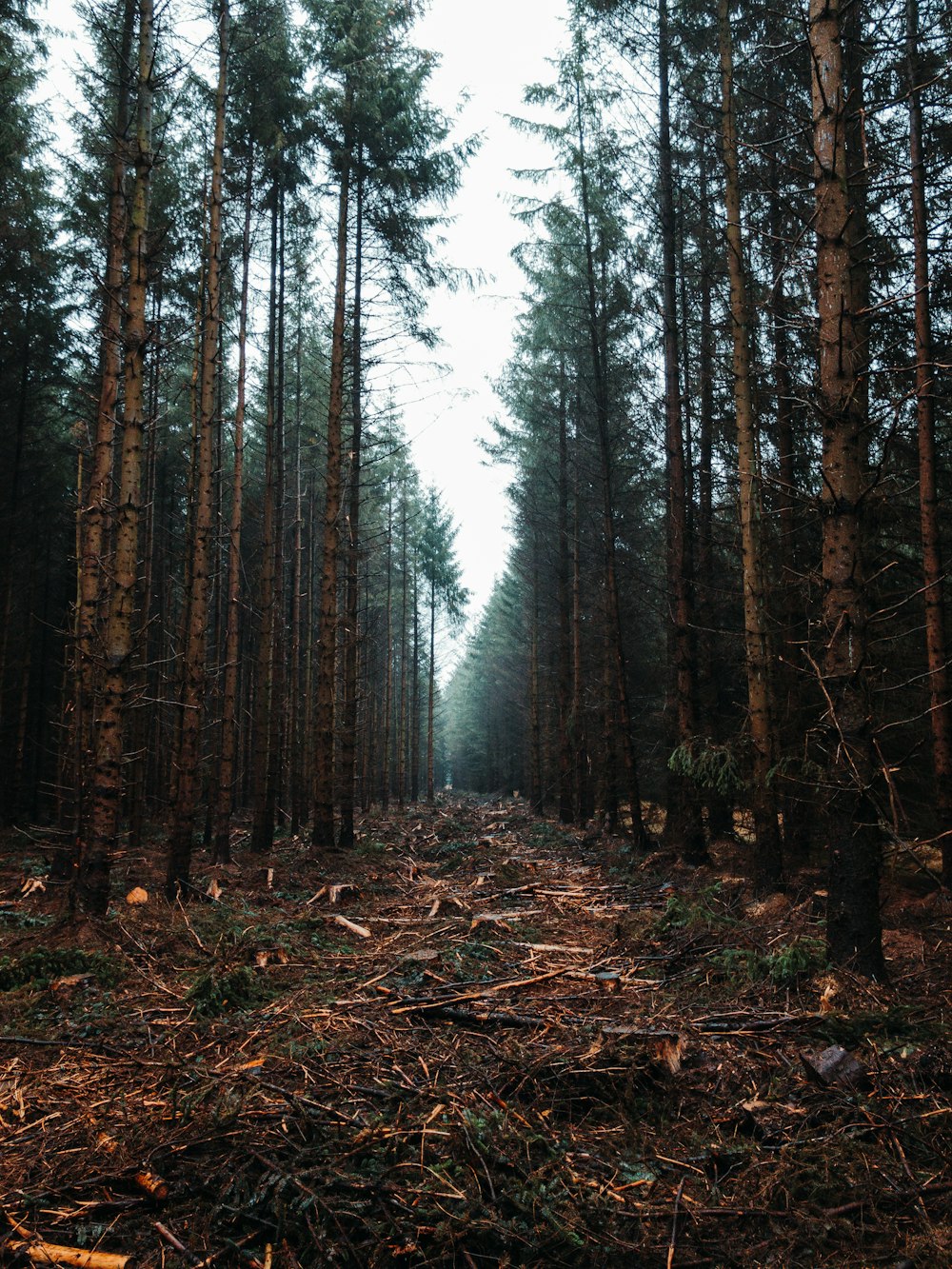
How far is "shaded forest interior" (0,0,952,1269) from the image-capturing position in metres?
3.39

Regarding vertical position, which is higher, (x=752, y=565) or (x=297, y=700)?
(x=752, y=565)

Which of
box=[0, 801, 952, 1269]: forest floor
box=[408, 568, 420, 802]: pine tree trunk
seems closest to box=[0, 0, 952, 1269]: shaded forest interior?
box=[0, 801, 952, 1269]: forest floor

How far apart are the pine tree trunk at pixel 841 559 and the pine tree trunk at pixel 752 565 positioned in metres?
2.74

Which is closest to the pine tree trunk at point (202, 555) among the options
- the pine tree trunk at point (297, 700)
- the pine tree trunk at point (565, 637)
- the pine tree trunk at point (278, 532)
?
the pine tree trunk at point (278, 532)

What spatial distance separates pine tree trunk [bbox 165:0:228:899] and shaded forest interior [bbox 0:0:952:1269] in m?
0.07

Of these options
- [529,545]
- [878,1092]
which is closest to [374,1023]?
[878,1092]

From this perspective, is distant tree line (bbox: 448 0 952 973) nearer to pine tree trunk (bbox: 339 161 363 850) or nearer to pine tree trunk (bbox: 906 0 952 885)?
pine tree trunk (bbox: 906 0 952 885)

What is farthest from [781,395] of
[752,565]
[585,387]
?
[585,387]

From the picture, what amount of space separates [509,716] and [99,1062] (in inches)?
1480

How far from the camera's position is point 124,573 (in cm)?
693

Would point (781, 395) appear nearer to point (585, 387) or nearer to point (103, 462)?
point (103, 462)

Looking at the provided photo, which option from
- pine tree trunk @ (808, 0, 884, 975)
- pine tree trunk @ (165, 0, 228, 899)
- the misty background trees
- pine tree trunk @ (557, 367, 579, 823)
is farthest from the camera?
pine tree trunk @ (557, 367, 579, 823)

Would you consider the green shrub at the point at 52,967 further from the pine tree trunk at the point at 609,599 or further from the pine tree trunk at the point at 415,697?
the pine tree trunk at the point at 415,697

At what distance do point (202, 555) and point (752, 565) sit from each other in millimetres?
7063
